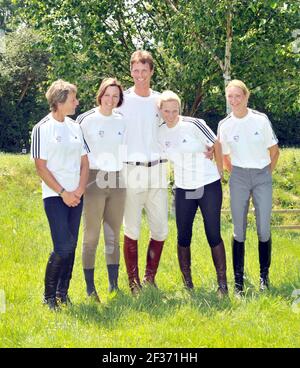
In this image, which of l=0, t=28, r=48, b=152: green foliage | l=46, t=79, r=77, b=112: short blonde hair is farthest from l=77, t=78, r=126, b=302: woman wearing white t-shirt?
l=0, t=28, r=48, b=152: green foliage

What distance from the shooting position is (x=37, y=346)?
4.68m

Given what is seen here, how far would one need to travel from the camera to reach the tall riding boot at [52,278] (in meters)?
5.59

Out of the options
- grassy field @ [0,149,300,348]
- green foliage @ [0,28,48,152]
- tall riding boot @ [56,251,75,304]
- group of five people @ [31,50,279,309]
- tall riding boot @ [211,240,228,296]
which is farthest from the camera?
green foliage @ [0,28,48,152]

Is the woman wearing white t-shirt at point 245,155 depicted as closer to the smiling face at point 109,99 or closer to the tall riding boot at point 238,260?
the tall riding boot at point 238,260

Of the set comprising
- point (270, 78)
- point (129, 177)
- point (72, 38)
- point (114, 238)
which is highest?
point (72, 38)

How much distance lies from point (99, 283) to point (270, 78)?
10633mm

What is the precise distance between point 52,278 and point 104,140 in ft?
4.71

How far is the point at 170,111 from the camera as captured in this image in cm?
588

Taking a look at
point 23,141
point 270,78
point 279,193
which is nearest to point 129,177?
point 270,78

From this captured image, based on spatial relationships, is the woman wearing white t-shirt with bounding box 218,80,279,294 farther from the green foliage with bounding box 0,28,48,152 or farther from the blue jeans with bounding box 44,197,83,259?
the green foliage with bounding box 0,28,48,152

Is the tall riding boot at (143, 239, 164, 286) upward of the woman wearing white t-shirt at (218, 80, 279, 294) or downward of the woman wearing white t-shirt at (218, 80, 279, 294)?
downward

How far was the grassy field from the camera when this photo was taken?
4832 millimetres

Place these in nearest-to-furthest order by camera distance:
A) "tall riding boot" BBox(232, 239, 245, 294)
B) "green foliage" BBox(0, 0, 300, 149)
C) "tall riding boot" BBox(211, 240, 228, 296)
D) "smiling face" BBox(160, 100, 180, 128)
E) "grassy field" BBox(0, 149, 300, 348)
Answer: "grassy field" BBox(0, 149, 300, 348) → "smiling face" BBox(160, 100, 180, 128) → "tall riding boot" BBox(211, 240, 228, 296) → "tall riding boot" BBox(232, 239, 245, 294) → "green foliage" BBox(0, 0, 300, 149)

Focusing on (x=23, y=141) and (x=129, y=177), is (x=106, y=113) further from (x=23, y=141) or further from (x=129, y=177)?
(x=23, y=141)
